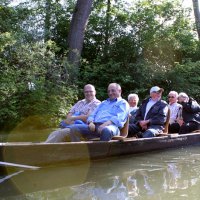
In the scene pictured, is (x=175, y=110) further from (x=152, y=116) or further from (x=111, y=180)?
(x=111, y=180)

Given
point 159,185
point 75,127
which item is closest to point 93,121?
point 75,127

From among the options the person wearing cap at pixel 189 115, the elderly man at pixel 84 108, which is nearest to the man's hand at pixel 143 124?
the elderly man at pixel 84 108

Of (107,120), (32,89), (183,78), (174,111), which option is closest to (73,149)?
(107,120)

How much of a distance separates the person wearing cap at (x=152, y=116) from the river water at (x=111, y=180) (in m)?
0.70

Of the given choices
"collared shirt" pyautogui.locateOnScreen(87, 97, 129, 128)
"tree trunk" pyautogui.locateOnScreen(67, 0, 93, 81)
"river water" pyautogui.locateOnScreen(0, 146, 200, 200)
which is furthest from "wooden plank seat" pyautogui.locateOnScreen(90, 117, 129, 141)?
"tree trunk" pyautogui.locateOnScreen(67, 0, 93, 81)

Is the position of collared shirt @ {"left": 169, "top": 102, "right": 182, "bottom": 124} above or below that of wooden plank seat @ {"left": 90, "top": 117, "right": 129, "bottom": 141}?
above

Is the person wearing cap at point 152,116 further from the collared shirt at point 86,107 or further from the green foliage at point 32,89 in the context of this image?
the green foliage at point 32,89

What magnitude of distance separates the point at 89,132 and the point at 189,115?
264cm

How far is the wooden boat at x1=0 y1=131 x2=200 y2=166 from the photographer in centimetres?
483

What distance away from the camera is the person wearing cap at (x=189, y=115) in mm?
7668

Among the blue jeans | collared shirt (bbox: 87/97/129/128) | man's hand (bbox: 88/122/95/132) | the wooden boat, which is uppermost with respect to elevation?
collared shirt (bbox: 87/97/129/128)

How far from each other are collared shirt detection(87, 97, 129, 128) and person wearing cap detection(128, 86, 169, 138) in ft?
2.87

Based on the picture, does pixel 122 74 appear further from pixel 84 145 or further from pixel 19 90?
pixel 84 145

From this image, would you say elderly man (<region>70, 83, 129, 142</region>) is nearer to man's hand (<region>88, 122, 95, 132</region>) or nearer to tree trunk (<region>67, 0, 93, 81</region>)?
man's hand (<region>88, 122, 95, 132</region>)
